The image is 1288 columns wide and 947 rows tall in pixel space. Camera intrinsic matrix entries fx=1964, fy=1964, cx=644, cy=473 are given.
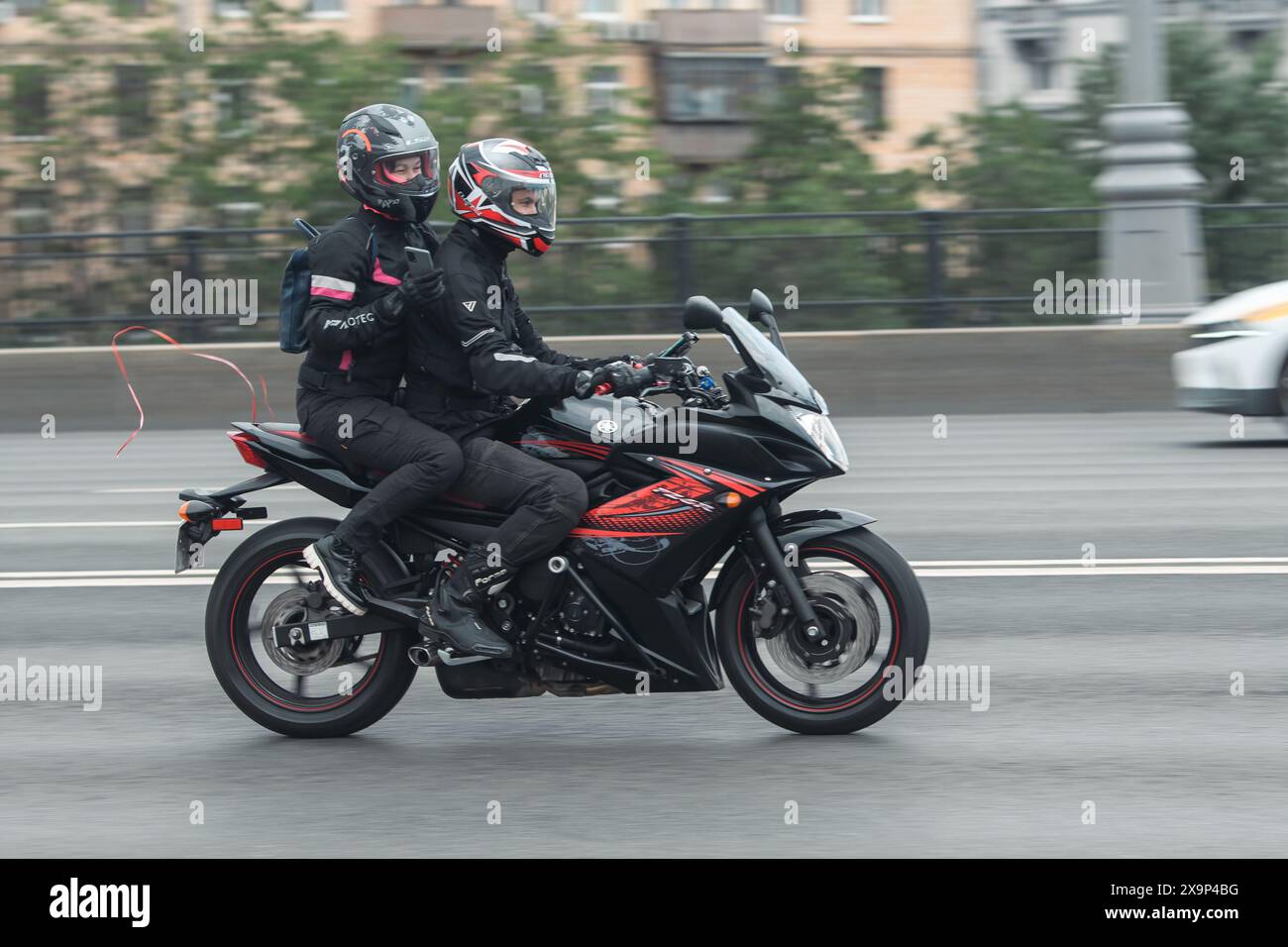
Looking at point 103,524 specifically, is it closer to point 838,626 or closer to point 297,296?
point 297,296

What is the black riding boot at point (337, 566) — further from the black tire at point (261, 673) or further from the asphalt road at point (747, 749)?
the asphalt road at point (747, 749)

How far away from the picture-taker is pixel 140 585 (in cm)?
918


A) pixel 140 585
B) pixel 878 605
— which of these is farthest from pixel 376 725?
pixel 140 585

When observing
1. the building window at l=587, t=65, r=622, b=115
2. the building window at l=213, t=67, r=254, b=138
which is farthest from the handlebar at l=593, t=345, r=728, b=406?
the building window at l=213, t=67, r=254, b=138

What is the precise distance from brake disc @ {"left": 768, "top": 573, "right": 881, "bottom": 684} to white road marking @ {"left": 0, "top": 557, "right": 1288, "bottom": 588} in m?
2.89

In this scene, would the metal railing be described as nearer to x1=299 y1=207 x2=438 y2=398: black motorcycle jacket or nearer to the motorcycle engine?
x1=299 y1=207 x2=438 y2=398: black motorcycle jacket

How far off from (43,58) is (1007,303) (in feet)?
36.1

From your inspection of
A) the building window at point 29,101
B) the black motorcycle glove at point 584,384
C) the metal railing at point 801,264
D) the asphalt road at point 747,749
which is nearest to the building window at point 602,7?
the building window at point 29,101

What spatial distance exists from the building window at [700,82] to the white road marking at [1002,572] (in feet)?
160

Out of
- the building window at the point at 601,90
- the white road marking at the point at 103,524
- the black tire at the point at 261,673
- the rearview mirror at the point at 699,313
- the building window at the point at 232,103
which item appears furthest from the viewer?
the building window at the point at 601,90

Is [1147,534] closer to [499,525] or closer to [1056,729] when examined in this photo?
[1056,729]

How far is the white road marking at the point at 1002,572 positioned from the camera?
29.6ft

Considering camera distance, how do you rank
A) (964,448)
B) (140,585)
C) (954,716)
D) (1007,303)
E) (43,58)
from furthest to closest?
(43,58), (1007,303), (964,448), (140,585), (954,716)

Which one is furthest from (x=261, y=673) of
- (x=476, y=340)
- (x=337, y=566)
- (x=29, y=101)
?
(x=29, y=101)
